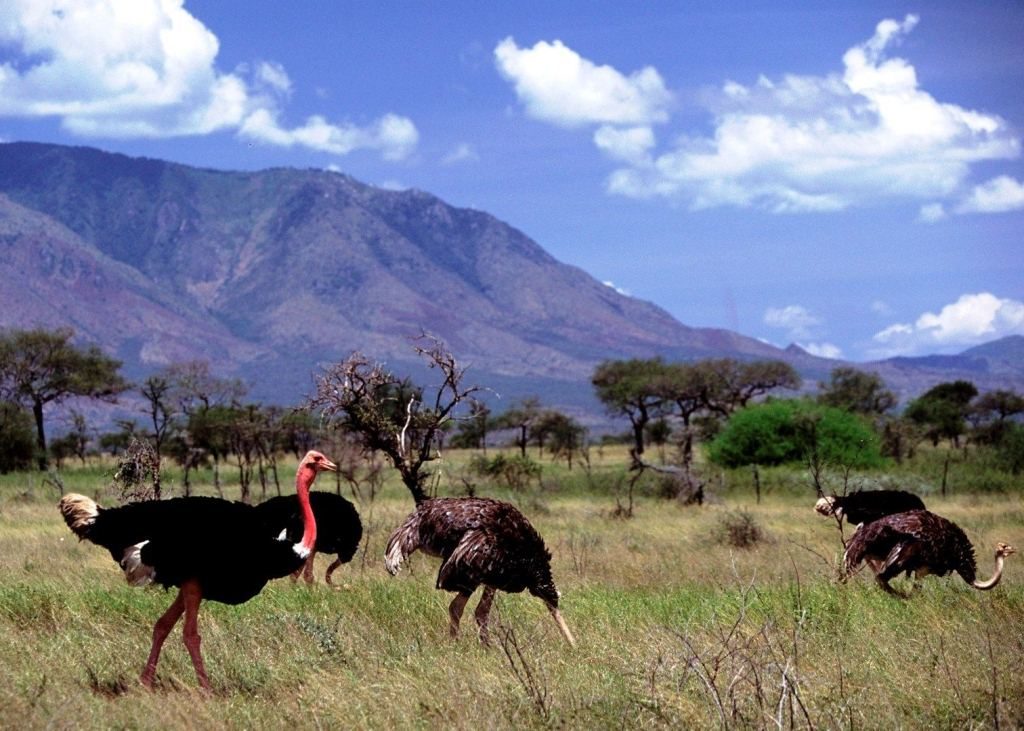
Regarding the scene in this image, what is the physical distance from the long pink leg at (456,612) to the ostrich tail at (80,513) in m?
2.45

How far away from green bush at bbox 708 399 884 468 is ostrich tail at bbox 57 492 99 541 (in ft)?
105

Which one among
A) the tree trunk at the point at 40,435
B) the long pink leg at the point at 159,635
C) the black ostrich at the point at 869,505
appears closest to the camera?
the long pink leg at the point at 159,635

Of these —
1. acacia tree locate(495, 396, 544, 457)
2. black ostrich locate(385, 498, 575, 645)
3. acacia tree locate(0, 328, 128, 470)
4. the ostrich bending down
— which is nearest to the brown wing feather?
the ostrich bending down

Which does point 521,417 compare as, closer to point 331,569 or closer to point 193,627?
point 331,569

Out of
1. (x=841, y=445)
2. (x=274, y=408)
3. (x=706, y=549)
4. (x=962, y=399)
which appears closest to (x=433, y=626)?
(x=706, y=549)

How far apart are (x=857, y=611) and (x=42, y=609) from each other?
605 cm

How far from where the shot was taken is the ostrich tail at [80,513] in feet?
26.4

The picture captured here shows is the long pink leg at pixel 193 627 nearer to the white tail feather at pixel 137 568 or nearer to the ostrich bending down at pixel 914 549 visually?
the white tail feather at pixel 137 568

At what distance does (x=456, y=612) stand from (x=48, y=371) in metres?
50.8

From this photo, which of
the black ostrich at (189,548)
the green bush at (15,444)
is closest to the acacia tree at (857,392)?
the green bush at (15,444)

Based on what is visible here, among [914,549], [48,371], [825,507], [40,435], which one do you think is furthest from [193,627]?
[48,371]

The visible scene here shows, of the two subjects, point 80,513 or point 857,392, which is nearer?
point 80,513

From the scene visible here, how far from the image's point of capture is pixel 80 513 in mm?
8078

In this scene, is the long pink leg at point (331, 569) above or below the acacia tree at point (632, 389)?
below
